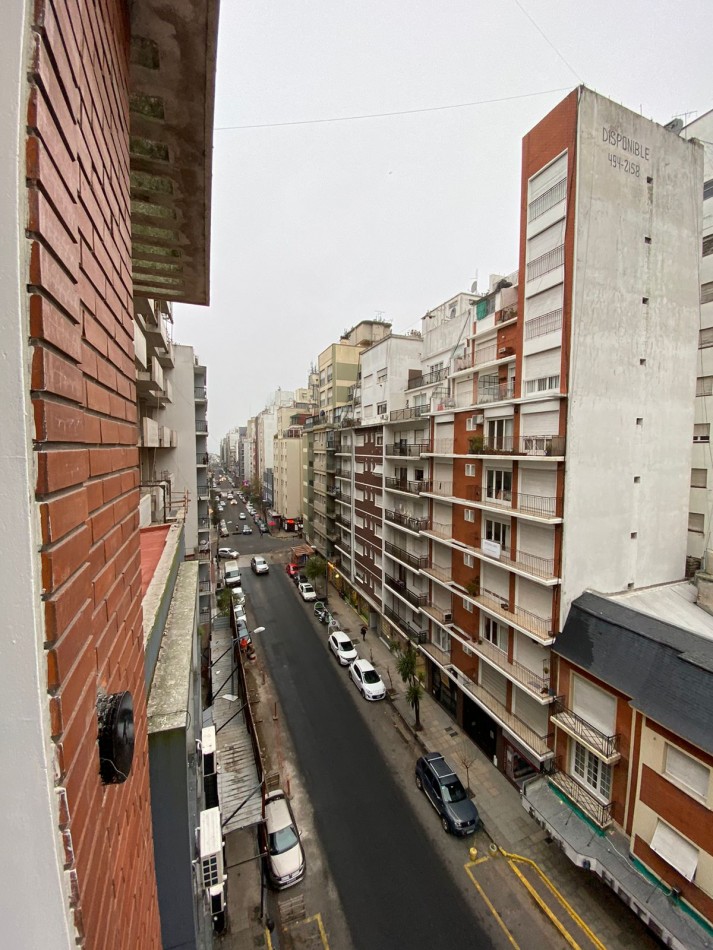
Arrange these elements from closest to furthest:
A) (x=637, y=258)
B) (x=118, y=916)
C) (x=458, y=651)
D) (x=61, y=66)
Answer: (x=61, y=66), (x=118, y=916), (x=637, y=258), (x=458, y=651)

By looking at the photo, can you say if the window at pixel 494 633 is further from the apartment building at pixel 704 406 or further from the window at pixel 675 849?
the apartment building at pixel 704 406

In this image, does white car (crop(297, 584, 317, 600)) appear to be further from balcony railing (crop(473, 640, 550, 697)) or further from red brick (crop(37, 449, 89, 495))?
red brick (crop(37, 449, 89, 495))

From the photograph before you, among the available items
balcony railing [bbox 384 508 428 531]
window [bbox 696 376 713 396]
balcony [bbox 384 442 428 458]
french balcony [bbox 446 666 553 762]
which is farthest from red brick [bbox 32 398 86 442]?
window [bbox 696 376 713 396]

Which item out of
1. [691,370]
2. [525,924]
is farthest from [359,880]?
[691,370]

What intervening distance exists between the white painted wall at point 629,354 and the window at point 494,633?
116 inches

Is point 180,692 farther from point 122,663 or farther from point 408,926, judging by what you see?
point 408,926

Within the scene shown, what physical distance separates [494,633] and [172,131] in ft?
52.1

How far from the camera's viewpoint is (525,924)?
10039 millimetres

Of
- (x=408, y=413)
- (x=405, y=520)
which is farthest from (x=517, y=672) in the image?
(x=408, y=413)

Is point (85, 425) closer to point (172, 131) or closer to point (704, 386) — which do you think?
point (172, 131)

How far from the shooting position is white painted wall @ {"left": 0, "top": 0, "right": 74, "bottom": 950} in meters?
1.04

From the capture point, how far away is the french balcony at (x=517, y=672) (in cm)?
1230

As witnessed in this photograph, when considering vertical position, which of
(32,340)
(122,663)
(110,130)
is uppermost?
(110,130)

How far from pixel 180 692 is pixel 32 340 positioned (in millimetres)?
4149
